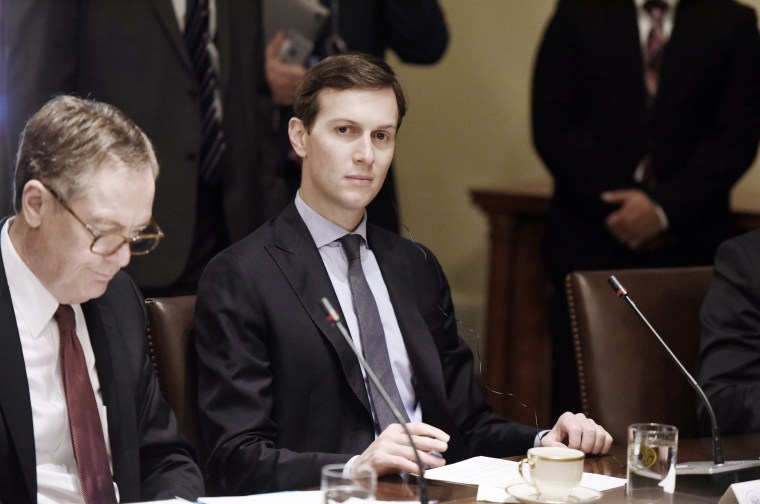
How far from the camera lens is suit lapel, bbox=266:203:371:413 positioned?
2.37 meters

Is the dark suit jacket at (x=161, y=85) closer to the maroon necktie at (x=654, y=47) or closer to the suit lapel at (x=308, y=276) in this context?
the suit lapel at (x=308, y=276)

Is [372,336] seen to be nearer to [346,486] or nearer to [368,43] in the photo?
[346,486]

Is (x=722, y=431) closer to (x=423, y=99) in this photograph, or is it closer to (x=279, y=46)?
(x=279, y=46)

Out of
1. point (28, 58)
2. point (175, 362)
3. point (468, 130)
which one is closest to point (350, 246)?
point (175, 362)

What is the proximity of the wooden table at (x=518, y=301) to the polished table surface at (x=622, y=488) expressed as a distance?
2272 millimetres

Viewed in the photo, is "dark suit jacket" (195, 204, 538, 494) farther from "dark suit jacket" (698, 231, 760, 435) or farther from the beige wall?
the beige wall

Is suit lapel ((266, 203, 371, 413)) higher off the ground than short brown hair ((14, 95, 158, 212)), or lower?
lower

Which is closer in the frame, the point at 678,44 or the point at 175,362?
the point at 175,362

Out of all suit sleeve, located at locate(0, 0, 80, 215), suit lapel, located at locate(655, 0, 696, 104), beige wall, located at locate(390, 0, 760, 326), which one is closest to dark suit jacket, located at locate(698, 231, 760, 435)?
suit lapel, located at locate(655, 0, 696, 104)

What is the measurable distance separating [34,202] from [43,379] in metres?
0.30

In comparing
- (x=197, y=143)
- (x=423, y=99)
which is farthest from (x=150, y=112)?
(x=423, y=99)

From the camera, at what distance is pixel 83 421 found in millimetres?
2006

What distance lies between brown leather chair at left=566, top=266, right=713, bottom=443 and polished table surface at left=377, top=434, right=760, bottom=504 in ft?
1.42

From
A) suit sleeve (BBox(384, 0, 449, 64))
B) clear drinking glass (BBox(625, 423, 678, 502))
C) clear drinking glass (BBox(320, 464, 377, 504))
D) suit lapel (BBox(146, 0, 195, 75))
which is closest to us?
clear drinking glass (BBox(320, 464, 377, 504))
